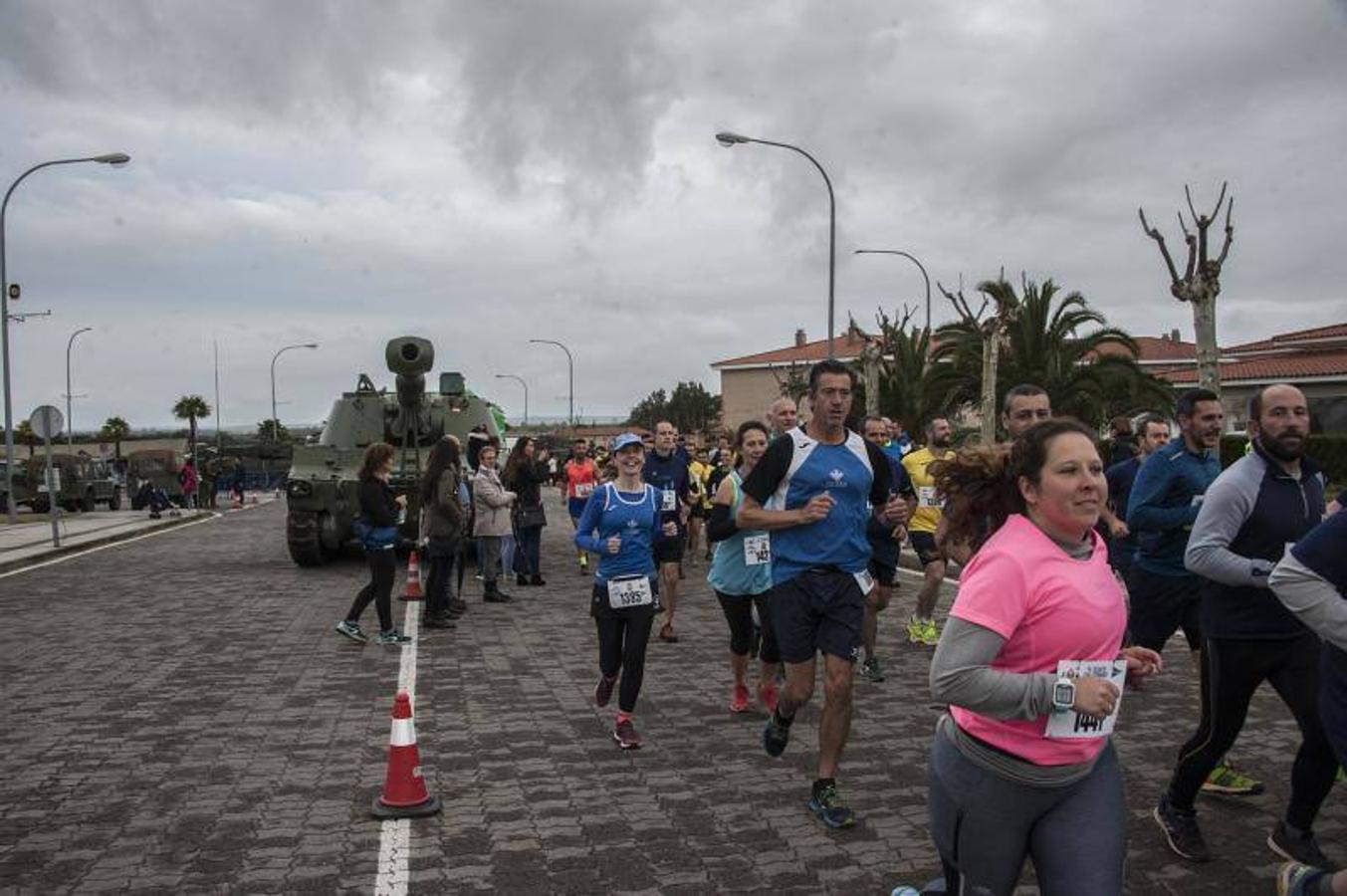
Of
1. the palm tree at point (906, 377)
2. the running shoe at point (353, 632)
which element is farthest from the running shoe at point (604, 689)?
the palm tree at point (906, 377)

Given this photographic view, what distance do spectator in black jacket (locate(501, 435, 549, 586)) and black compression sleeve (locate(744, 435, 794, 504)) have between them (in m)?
8.98

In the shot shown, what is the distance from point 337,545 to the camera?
55.2 feet

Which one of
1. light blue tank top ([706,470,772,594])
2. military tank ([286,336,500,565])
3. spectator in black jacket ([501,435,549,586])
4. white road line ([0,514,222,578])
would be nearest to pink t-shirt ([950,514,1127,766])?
light blue tank top ([706,470,772,594])

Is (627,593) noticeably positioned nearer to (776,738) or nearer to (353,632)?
(776,738)

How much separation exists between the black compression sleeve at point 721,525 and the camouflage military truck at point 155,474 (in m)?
36.5

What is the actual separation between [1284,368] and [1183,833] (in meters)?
41.7

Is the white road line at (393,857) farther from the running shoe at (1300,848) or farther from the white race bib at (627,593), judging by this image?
the running shoe at (1300,848)

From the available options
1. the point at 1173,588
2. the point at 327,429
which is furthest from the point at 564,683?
the point at 327,429

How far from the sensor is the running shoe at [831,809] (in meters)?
4.96

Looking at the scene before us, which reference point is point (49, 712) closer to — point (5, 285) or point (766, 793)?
point (766, 793)

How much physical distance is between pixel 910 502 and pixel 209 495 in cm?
3740

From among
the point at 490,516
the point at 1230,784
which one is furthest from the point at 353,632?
the point at 1230,784

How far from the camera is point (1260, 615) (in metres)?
4.47

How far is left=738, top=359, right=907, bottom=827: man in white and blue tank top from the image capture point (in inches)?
202
